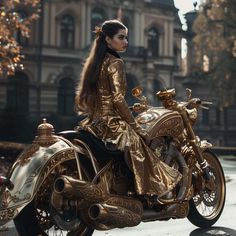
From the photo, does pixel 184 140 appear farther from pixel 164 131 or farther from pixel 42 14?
pixel 42 14

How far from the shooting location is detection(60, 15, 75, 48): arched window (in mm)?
42625

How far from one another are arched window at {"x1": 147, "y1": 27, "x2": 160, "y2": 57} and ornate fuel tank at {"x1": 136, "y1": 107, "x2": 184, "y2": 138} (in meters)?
42.7

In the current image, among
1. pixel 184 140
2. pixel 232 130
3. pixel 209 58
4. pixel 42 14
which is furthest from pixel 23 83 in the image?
pixel 184 140

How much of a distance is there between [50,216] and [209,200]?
282 cm

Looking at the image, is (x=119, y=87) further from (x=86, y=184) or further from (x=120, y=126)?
(x=86, y=184)

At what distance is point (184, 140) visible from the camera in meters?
6.55

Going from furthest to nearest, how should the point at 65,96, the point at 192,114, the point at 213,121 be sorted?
the point at 213,121 < the point at 65,96 < the point at 192,114

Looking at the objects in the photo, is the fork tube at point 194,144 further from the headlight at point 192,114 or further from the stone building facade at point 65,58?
the stone building facade at point 65,58

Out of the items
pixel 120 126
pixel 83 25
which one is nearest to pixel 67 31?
pixel 83 25

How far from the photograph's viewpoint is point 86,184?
4754 millimetres

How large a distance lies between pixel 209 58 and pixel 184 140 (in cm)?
2785

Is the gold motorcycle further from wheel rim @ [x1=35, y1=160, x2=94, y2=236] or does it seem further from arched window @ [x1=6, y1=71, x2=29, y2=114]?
arched window @ [x1=6, y1=71, x2=29, y2=114]

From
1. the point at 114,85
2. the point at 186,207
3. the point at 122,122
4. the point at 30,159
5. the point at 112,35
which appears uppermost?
the point at 112,35

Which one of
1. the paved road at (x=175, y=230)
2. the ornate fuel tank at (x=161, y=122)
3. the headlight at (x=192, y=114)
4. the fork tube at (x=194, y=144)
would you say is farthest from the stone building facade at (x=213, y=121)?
the ornate fuel tank at (x=161, y=122)
